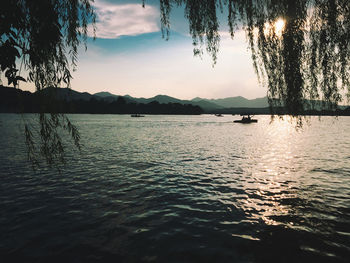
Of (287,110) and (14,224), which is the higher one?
(287,110)

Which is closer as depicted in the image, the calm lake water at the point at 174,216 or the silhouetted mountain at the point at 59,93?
the silhouetted mountain at the point at 59,93

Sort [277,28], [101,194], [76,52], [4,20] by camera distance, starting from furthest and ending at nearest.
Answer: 1. [101,194]
2. [277,28]
3. [76,52]
4. [4,20]

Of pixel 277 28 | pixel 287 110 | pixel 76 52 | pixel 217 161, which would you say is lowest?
pixel 217 161

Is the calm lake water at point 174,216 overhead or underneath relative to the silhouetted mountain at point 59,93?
underneath

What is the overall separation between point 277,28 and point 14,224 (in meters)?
9.86

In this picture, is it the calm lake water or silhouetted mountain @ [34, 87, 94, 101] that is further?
the calm lake water

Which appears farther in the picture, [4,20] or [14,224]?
[14,224]

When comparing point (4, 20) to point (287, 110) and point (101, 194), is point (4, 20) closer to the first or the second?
point (287, 110)

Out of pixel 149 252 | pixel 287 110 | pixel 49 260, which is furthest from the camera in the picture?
pixel 149 252

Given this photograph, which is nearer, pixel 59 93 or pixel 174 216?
pixel 59 93

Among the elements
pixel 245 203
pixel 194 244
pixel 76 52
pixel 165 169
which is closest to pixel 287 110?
pixel 76 52

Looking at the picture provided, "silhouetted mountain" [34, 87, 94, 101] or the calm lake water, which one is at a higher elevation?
"silhouetted mountain" [34, 87, 94, 101]

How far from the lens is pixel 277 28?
3.85 metres

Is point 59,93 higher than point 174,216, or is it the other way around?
point 59,93
